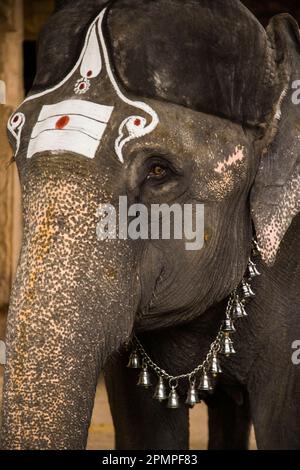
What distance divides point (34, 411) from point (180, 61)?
0.74m

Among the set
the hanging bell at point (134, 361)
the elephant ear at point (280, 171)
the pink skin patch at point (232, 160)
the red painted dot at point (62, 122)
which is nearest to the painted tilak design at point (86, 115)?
the red painted dot at point (62, 122)

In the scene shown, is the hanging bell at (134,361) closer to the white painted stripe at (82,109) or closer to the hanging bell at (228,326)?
the hanging bell at (228,326)

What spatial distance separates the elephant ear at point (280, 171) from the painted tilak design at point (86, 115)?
0.31m

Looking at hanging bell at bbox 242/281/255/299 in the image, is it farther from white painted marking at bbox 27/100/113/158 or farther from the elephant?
white painted marking at bbox 27/100/113/158

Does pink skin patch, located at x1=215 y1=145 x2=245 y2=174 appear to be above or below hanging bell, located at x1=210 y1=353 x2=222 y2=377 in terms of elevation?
above

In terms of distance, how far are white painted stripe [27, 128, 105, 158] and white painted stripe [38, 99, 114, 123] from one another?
0.17 ft

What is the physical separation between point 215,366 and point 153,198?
460 millimetres

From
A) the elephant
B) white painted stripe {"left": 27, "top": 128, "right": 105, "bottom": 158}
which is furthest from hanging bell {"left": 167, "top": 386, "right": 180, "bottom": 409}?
white painted stripe {"left": 27, "top": 128, "right": 105, "bottom": 158}

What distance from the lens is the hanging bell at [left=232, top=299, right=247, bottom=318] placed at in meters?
2.70

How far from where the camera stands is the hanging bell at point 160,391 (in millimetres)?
2760

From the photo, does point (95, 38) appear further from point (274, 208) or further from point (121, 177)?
point (274, 208)

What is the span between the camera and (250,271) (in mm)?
2705

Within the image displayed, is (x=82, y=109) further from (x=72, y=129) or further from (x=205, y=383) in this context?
(x=205, y=383)

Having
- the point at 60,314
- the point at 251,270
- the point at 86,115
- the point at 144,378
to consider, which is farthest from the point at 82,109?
the point at 144,378
